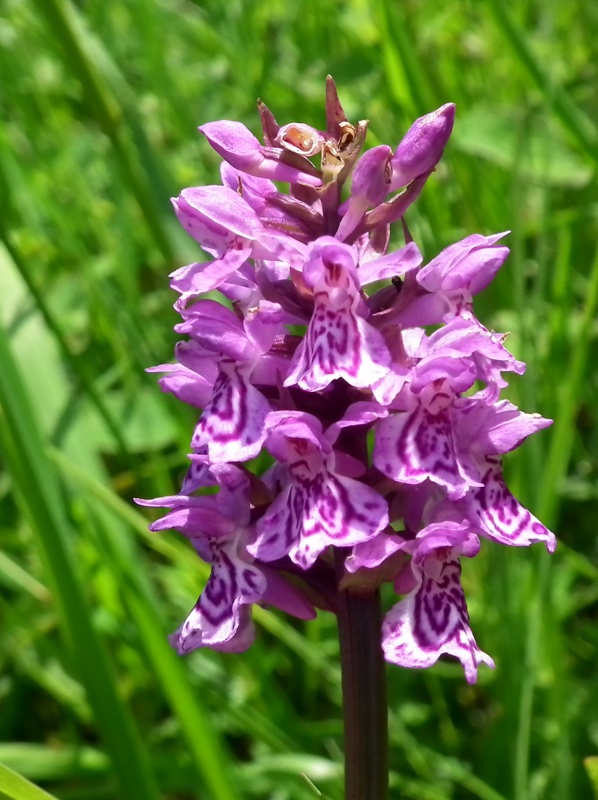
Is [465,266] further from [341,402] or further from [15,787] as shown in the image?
[15,787]

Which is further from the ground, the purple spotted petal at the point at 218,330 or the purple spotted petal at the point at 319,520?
the purple spotted petal at the point at 218,330

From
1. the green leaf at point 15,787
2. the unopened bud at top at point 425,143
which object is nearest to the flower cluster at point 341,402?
the unopened bud at top at point 425,143

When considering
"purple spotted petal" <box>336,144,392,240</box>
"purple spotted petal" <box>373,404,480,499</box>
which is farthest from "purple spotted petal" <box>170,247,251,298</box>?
"purple spotted petal" <box>373,404,480,499</box>

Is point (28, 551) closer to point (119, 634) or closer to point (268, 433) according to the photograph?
point (119, 634)

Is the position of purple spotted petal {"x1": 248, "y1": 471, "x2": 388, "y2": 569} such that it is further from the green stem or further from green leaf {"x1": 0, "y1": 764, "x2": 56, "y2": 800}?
green leaf {"x1": 0, "y1": 764, "x2": 56, "y2": 800}

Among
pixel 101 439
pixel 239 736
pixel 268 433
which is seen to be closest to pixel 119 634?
pixel 239 736

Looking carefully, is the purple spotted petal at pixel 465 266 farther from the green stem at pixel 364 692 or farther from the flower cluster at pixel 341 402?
the green stem at pixel 364 692
